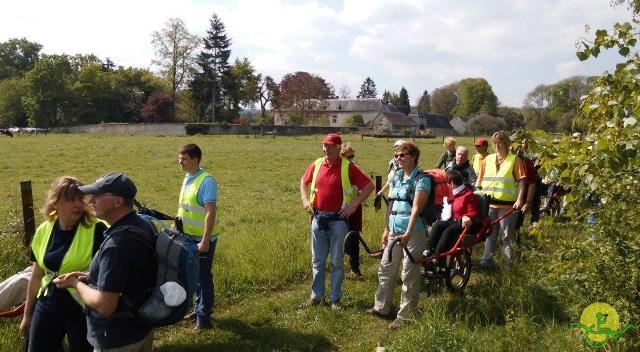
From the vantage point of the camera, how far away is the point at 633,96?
2895mm

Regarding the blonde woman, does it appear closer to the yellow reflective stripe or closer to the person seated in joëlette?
the yellow reflective stripe

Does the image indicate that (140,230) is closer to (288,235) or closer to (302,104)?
(288,235)

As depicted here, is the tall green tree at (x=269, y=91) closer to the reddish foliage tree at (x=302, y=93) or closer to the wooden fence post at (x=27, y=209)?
the reddish foliage tree at (x=302, y=93)

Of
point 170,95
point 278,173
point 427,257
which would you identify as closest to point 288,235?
point 427,257

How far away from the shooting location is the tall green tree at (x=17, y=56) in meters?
83.6

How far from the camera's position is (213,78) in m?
69.4

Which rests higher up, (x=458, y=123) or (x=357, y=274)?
(x=357, y=274)

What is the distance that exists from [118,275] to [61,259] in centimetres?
101

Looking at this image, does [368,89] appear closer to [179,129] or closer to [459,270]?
[179,129]

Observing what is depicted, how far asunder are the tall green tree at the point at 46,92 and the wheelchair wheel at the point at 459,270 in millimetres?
69272

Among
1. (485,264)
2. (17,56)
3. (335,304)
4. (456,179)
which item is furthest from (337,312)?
(17,56)

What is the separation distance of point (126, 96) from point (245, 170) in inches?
2137

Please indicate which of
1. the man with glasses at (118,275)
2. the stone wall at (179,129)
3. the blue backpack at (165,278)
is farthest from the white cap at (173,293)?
the stone wall at (179,129)

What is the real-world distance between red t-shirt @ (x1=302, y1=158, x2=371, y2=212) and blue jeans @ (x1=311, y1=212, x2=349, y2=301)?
7.6 inches
